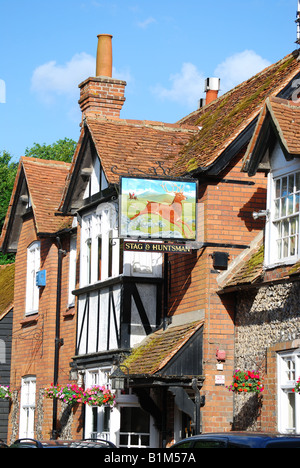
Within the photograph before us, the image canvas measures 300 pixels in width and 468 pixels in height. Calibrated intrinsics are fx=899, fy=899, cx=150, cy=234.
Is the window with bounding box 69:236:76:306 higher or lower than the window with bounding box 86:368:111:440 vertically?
higher

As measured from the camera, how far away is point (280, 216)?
1691 cm

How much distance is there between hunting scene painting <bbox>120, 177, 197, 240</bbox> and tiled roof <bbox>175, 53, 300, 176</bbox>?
0.73 metres

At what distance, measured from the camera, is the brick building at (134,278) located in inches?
715

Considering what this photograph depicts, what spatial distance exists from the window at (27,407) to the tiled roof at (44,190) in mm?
4655

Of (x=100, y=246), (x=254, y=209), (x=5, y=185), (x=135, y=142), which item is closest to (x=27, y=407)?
(x=100, y=246)

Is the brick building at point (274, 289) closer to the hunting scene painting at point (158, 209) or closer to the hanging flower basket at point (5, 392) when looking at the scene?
the hunting scene painting at point (158, 209)

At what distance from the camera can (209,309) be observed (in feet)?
59.7

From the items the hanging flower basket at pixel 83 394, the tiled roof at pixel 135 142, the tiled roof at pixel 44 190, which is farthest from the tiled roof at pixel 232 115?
the hanging flower basket at pixel 83 394

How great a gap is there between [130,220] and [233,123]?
3703mm

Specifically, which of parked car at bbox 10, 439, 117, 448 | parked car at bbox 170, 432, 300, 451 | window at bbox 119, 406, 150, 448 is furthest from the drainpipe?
parked car at bbox 170, 432, 300, 451

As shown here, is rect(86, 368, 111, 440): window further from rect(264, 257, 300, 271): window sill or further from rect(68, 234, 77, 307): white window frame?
rect(264, 257, 300, 271): window sill

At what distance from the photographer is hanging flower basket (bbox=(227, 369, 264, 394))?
1661 centimetres
